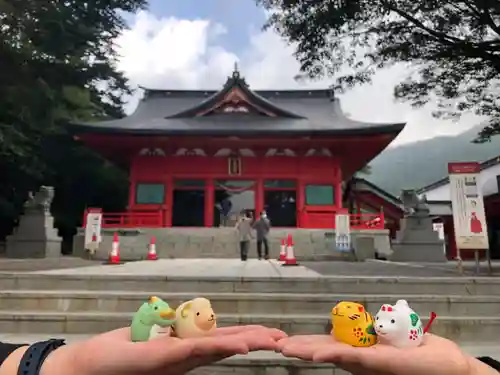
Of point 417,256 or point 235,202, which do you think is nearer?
point 417,256

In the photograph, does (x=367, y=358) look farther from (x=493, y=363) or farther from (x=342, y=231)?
(x=342, y=231)

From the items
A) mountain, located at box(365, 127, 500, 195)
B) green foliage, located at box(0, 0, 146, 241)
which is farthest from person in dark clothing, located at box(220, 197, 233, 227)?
mountain, located at box(365, 127, 500, 195)

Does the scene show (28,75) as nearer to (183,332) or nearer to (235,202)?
(235,202)

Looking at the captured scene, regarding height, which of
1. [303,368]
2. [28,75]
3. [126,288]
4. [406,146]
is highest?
[406,146]

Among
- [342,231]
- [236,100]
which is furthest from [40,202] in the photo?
[342,231]

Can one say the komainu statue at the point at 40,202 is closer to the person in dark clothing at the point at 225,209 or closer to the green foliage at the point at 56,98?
the green foliage at the point at 56,98

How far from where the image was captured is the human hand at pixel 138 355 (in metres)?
0.98

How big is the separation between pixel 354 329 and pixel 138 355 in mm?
640

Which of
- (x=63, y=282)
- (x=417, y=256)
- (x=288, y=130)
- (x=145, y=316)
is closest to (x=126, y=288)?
(x=63, y=282)

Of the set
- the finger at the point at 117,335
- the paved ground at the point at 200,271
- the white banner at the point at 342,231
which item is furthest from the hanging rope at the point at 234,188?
the finger at the point at 117,335

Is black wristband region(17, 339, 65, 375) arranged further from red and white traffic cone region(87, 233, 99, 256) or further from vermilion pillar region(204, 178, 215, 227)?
vermilion pillar region(204, 178, 215, 227)

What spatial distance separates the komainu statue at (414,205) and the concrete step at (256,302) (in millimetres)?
9176

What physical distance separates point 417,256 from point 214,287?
965cm

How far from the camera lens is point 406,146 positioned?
140 meters
